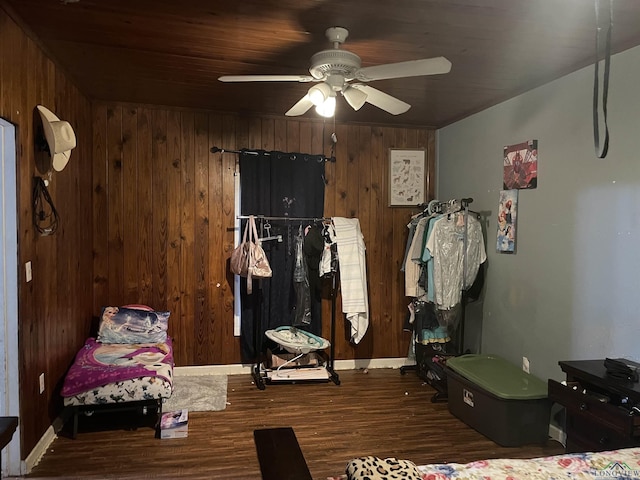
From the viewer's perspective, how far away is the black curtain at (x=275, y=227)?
4367mm

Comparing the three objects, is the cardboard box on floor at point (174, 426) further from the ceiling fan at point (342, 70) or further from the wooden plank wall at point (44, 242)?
the ceiling fan at point (342, 70)

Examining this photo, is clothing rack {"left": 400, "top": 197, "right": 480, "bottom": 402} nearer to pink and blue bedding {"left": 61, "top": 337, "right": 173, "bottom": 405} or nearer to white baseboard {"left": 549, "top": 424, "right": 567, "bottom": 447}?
white baseboard {"left": 549, "top": 424, "right": 567, "bottom": 447}

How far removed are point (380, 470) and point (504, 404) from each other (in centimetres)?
202

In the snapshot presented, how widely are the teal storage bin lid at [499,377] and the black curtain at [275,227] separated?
158 centimetres

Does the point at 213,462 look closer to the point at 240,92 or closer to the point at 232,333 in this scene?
the point at 232,333

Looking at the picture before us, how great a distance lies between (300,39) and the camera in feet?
8.48

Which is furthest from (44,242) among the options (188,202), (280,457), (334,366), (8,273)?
(334,366)

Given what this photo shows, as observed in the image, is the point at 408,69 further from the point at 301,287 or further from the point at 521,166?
the point at 301,287

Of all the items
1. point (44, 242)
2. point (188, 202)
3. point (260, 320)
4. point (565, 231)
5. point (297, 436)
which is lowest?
point (297, 436)

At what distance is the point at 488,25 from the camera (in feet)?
7.83

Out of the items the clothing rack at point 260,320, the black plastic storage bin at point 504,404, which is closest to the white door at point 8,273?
the clothing rack at point 260,320

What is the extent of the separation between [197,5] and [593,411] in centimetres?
275

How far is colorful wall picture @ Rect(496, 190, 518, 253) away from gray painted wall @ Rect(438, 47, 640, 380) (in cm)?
5

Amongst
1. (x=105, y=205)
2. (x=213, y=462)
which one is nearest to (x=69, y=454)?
(x=213, y=462)
